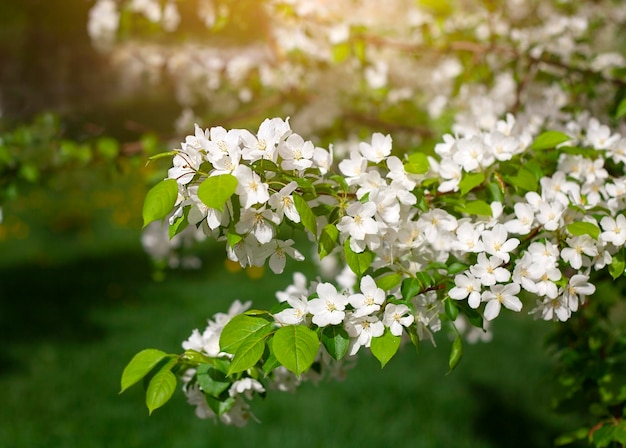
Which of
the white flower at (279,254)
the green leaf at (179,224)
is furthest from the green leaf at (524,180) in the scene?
the green leaf at (179,224)

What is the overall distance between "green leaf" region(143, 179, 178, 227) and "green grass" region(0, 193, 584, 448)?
2650 mm

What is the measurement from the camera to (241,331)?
1.46m

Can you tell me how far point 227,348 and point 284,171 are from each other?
0.39 m

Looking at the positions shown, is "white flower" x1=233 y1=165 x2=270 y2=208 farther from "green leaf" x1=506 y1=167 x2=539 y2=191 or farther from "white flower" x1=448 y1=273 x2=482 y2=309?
"green leaf" x1=506 y1=167 x2=539 y2=191

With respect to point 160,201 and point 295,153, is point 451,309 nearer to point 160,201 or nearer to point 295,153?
point 295,153

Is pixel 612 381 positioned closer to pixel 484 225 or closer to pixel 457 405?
pixel 484 225

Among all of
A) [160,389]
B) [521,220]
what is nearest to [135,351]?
[160,389]

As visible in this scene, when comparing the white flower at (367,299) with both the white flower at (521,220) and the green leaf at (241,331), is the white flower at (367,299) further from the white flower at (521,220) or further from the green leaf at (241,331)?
the white flower at (521,220)

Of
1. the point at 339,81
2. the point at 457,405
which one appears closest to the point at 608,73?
the point at 339,81

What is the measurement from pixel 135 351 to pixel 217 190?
412cm

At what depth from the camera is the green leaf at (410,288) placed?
1516 mm

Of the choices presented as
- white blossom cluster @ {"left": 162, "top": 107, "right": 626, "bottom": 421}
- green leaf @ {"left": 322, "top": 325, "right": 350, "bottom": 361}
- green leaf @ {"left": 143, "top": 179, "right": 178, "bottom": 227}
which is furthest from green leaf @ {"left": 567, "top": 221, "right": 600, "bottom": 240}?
green leaf @ {"left": 143, "top": 179, "right": 178, "bottom": 227}

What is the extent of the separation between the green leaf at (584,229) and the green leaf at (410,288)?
0.37 metres

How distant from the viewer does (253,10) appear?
3584mm
